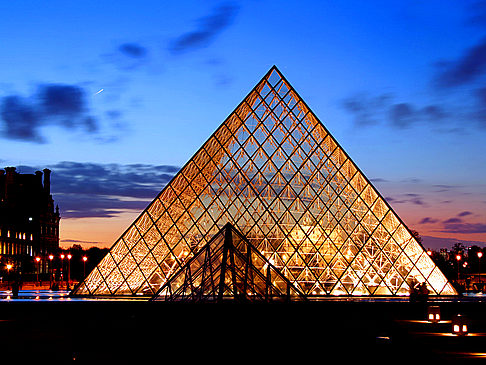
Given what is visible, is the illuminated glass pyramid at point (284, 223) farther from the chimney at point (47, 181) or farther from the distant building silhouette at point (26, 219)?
the chimney at point (47, 181)

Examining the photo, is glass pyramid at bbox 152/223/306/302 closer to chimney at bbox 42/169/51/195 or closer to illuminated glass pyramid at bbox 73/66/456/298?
illuminated glass pyramid at bbox 73/66/456/298

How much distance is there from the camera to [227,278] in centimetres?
2688

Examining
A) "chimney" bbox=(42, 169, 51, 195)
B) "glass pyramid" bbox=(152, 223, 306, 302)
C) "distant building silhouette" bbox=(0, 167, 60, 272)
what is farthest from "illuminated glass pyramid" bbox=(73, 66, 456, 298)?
"chimney" bbox=(42, 169, 51, 195)

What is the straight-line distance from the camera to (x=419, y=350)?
618 inches

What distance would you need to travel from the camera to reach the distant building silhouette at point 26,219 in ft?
311

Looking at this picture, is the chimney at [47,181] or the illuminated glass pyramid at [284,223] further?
the chimney at [47,181]

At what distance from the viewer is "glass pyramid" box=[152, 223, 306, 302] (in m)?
26.0

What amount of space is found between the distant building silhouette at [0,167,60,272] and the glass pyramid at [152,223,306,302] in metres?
68.6

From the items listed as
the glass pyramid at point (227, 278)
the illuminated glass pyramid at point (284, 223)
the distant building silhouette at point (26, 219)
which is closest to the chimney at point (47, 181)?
the distant building silhouette at point (26, 219)

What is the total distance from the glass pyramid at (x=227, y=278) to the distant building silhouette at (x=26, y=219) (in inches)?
2702

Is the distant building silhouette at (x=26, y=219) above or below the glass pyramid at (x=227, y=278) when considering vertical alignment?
above

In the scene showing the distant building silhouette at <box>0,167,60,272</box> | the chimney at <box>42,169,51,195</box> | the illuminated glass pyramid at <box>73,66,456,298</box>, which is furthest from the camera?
the chimney at <box>42,169,51,195</box>

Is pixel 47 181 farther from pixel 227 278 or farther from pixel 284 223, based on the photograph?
pixel 227 278

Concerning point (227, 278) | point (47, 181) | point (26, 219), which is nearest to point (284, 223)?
point (227, 278)
